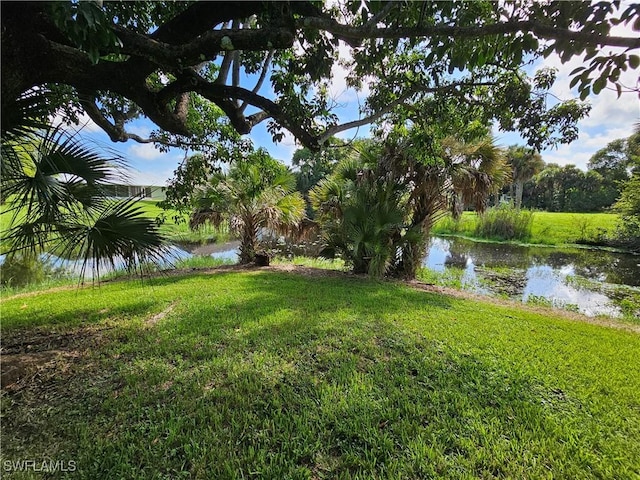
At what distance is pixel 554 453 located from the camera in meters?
1.82

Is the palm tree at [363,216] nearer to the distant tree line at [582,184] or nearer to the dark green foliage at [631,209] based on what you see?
the dark green foliage at [631,209]

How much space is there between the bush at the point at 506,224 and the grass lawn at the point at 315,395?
790 inches

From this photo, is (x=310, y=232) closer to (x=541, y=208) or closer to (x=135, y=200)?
(x=135, y=200)

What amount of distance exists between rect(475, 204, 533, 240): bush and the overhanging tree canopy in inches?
797

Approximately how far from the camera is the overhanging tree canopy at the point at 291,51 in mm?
1837

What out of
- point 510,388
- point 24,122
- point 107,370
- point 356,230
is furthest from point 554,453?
point 356,230

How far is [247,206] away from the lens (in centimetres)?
852

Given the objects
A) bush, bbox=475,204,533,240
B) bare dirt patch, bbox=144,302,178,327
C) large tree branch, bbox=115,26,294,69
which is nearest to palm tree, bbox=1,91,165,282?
large tree branch, bbox=115,26,294,69

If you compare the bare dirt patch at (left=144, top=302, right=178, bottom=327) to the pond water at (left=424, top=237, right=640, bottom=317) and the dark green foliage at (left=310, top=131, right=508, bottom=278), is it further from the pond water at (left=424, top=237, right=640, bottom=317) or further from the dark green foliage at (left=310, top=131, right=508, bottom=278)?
the pond water at (left=424, top=237, right=640, bottom=317)

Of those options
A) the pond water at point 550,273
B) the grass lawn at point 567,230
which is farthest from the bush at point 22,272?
the grass lawn at point 567,230

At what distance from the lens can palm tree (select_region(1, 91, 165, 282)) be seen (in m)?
2.16

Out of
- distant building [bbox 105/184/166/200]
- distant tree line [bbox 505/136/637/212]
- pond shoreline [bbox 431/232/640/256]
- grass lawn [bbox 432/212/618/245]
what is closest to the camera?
distant building [bbox 105/184/166/200]

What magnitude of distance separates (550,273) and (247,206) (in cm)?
1222

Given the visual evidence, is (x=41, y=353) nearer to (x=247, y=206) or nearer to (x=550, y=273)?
(x=247, y=206)
